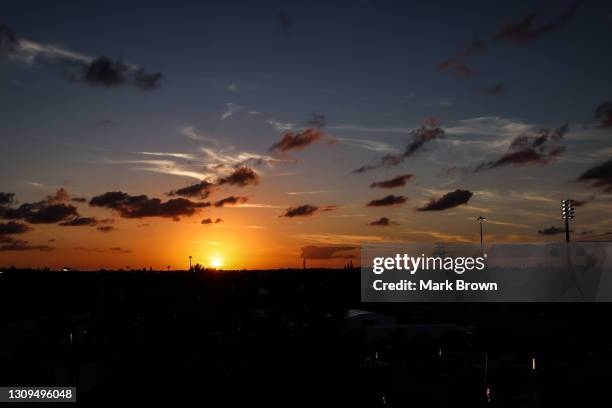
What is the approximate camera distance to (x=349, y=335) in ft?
64.3

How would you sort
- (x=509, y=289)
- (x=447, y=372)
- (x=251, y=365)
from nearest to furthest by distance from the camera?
(x=251, y=365) < (x=447, y=372) < (x=509, y=289)

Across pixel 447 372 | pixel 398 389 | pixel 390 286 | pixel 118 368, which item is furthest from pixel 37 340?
pixel 390 286

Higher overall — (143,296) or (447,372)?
(143,296)

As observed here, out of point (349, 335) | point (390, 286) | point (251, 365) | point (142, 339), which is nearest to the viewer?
point (251, 365)

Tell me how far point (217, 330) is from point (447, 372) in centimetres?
1166

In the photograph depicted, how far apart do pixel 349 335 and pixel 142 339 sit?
24.1 ft

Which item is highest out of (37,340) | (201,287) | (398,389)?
(201,287)

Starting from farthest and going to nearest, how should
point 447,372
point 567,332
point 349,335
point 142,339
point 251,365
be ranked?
point 567,332 < point 447,372 < point 142,339 < point 349,335 < point 251,365

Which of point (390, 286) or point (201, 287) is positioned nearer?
point (201, 287)

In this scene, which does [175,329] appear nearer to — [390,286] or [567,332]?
[567,332]

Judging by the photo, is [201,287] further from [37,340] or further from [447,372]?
[447,372]

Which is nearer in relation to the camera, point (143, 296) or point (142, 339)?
point (142, 339)

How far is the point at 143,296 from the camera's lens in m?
28.6

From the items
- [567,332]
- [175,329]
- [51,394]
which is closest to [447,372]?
[175,329]
